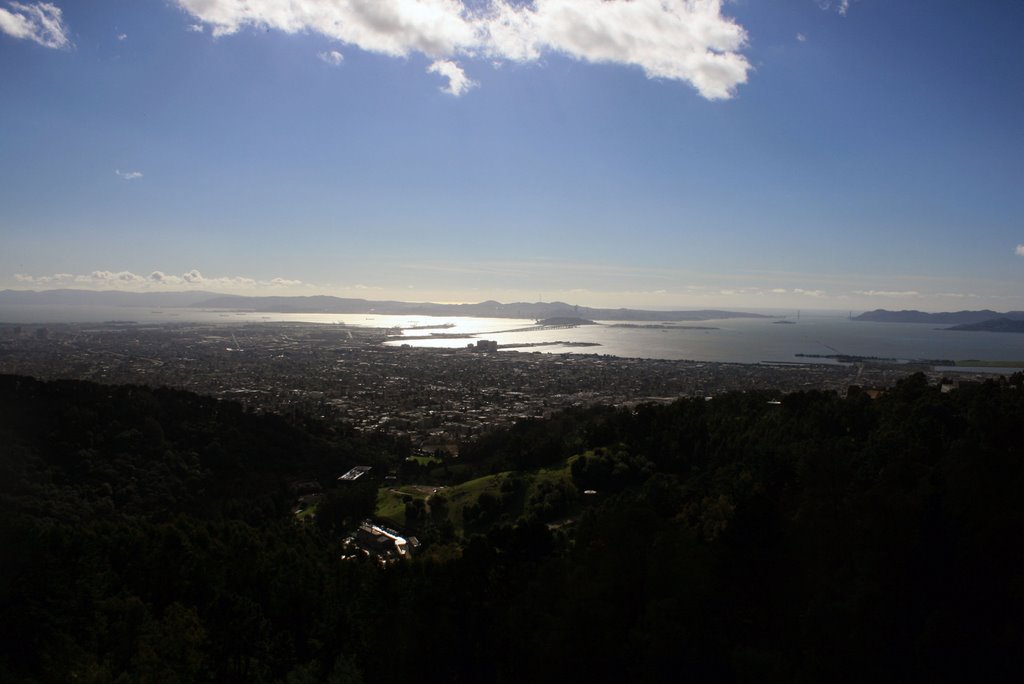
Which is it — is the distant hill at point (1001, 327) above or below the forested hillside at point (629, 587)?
above

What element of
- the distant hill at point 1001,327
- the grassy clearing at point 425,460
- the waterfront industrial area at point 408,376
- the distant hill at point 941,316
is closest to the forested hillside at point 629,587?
the grassy clearing at point 425,460

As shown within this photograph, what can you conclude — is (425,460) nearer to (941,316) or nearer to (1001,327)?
(1001,327)

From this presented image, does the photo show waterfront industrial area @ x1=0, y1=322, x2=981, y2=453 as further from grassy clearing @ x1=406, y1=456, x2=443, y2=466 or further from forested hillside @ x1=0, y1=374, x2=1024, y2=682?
forested hillside @ x1=0, y1=374, x2=1024, y2=682

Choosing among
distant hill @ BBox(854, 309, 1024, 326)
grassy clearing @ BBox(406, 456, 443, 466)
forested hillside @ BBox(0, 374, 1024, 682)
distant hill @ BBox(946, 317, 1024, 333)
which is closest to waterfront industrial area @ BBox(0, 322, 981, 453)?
grassy clearing @ BBox(406, 456, 443, 466)

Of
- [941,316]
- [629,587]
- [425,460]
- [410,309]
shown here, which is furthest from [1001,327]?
[410,309]

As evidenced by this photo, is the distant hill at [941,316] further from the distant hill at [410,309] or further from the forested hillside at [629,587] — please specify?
the forested hillside at [629,587]

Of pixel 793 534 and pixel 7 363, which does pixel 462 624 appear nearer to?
→ pixel 793 534
